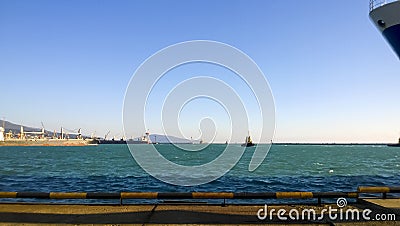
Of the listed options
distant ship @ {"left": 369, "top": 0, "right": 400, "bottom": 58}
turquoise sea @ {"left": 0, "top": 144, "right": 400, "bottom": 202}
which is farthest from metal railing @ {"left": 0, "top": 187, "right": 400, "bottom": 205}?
turquoise sea @ {"left": 0, "top": 144, "right": 400, "bottom": 202}

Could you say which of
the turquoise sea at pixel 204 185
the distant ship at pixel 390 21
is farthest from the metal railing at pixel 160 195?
the turquoise sea at pixel 204 185

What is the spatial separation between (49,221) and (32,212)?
1.25 m

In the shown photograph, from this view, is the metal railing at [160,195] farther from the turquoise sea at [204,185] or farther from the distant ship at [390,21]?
the turquoise sea at [204,185]

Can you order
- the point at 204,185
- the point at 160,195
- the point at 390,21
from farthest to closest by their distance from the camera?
the point at 204,185, the point at 390,21, the point at 160,195

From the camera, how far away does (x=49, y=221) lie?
7805mm

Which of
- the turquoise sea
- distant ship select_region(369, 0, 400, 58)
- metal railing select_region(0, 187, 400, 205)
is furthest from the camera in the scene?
the turquoise sea

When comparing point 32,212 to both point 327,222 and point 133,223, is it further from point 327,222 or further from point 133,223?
point 327,222

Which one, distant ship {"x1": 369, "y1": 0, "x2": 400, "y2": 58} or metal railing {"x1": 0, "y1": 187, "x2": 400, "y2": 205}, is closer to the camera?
metal railing {"x1": 0, "y1": 187, "x2": 400, "y2": 205}

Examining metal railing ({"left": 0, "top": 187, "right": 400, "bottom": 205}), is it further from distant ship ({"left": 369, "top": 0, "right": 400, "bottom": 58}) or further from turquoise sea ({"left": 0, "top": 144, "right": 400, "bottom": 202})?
turquoise sea ({"left": 0, "top": 144, "right": 400, "bottom": 202})

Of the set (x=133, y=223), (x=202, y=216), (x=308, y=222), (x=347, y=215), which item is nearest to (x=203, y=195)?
(x=202, y=216)

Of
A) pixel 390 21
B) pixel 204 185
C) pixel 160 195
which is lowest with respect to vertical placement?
pixel 204 185

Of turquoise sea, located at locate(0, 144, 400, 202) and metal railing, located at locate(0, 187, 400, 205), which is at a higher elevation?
metal railing, located at locate(0, 187, 400, 205)

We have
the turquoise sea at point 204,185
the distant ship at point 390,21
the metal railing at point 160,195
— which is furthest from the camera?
the turquoise sea at point 204,185

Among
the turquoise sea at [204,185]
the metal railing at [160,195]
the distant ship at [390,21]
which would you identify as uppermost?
the distant ship at [390,21]
